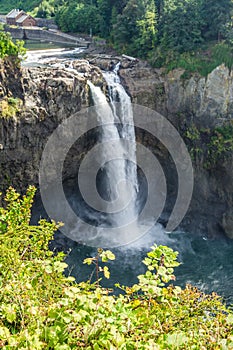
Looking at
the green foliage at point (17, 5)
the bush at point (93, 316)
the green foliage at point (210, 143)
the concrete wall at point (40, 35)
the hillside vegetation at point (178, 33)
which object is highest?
the green foliage at point (17, 5)

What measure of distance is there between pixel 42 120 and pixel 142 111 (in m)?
5.96

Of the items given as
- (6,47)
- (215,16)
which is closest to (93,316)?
(6,47)

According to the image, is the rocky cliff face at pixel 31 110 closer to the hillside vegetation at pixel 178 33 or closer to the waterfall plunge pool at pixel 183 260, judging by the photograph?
the waterfall plunge pool at pixel 183 260

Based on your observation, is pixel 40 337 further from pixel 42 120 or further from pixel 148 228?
pixel 148 228

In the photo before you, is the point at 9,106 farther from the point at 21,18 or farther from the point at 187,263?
the point at 21,18

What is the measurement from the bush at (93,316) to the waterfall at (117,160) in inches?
598

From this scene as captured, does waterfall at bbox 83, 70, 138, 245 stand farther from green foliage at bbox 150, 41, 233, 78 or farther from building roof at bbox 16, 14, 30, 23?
building roof at bbox 16, 14, 30, 23

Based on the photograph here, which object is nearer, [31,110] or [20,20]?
[31,110]

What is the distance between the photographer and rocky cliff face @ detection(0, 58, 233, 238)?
1686 cm

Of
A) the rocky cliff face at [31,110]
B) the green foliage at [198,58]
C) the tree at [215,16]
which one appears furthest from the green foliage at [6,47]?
the tree at [215,16]

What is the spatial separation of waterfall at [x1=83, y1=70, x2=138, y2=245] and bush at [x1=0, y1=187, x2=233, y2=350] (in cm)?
1518

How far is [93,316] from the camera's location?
3.66 meters

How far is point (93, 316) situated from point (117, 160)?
17.4m

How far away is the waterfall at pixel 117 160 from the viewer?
1970 cm
